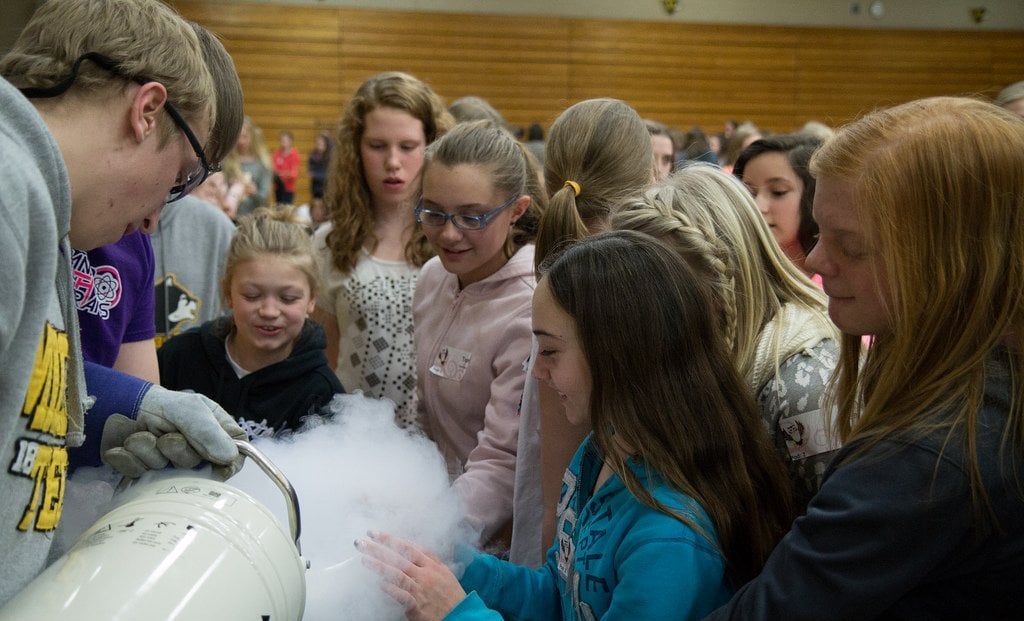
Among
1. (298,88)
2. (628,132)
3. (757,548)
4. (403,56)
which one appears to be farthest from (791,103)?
(757,548)

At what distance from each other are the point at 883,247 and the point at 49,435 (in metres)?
0.93

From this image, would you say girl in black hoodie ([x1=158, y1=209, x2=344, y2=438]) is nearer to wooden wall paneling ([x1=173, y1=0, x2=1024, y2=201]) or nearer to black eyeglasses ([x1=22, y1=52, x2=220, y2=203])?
black eyeglasses ([x1=22, y1=52, x2=220, y2=203])

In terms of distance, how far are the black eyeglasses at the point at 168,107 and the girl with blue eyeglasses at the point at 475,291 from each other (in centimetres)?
76

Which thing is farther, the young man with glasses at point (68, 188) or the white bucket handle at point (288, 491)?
the white bucket handle at point (288, 491)

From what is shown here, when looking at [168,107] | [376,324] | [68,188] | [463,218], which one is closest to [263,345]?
[376,324]

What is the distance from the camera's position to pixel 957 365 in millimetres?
980

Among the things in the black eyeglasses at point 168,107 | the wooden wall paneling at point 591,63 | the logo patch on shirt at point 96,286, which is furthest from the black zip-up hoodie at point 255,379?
the wooden wall paneling at point 591,63

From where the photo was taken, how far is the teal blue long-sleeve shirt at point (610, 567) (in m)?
1.12

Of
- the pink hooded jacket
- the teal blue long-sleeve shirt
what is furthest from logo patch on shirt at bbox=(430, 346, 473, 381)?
the teal blue long-sleeve shirt

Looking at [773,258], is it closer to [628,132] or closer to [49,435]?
[628,132]

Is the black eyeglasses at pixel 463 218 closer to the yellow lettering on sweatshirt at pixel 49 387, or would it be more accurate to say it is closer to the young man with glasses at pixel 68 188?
the young man with glasses at pixel 68 188

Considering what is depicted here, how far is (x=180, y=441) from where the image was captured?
1.18 metres

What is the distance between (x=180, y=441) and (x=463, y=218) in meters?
0.95

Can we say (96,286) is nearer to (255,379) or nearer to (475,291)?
(255,379)
